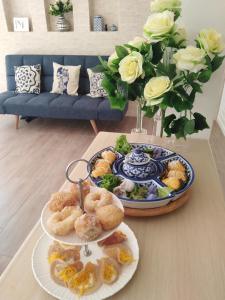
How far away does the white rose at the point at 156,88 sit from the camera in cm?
82

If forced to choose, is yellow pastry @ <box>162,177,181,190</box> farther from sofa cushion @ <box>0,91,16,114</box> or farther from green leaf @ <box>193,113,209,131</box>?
sofa cushion @ <box>0,91,16,114</box>

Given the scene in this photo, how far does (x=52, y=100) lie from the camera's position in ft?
10.5

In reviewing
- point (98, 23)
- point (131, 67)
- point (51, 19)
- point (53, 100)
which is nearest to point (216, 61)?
point (131, 67)

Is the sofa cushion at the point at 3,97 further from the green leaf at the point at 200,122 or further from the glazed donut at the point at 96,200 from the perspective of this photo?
the glazed donut at the point at 96,200

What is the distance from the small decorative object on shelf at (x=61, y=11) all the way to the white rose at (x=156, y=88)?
2.99 meters

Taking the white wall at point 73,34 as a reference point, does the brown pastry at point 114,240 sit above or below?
below

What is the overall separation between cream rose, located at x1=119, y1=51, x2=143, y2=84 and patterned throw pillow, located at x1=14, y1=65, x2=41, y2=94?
2.89 metres

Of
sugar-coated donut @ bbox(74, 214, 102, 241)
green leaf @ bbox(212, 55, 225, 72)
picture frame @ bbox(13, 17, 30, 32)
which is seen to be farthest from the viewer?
picture frame @ bbox(13, 17, 30, 32)

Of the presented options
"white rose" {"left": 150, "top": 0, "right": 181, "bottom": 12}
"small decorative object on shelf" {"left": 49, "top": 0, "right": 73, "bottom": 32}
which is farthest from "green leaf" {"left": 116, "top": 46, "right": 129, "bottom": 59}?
"small decorative object on shelf" {"left": 49, "top": 0, "right": 73, "bottom": 32}

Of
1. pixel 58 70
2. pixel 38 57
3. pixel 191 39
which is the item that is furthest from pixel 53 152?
pixel 191 39

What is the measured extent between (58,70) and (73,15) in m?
0.76

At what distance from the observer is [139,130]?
52.0 inches

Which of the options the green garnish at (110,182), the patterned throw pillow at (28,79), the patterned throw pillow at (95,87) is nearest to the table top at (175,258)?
the green garnish at (110,182)

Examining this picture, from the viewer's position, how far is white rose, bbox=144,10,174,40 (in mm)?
824
